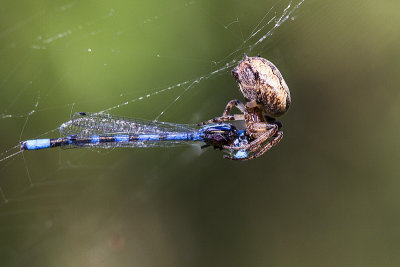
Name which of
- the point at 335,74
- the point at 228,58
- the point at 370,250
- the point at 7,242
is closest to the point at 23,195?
the point at 7,242

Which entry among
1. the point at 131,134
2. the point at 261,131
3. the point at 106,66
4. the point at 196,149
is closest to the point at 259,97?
the point at 261,131

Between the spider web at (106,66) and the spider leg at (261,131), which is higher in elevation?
the spider web at (106,66)

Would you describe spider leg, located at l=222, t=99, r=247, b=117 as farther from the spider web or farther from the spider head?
the spider web

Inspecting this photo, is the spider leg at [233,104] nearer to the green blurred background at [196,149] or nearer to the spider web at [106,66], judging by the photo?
the spider web at [106,66]

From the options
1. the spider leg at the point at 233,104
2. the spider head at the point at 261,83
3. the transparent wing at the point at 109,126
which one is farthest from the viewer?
the spider leg at the point at 233,104

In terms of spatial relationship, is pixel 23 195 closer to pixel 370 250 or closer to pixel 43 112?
pixel 43 112

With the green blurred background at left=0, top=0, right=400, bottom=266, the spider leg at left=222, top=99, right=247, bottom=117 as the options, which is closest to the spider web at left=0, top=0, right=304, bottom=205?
the green blurred background at left=0, top=0, right=400, bottom=266

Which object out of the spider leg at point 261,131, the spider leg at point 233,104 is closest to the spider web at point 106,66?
the spider leg at point 233,104

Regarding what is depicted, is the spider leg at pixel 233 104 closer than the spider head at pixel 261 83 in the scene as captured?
No
